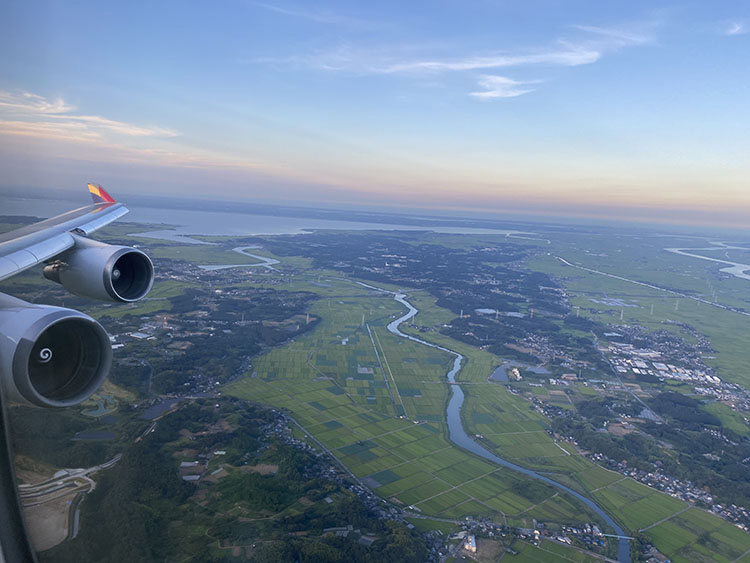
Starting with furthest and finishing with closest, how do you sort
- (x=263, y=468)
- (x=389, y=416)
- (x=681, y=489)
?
(x=389, y=416) → (x=681, y=489) → (x=263, y=468)

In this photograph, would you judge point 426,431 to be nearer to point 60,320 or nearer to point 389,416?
point 389,416

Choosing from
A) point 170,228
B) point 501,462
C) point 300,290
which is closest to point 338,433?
point 501,462

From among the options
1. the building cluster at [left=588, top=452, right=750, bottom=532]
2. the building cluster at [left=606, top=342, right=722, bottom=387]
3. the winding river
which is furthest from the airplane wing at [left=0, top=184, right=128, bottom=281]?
the building cluster at [left=606, top=342, right=722, bottom=387]

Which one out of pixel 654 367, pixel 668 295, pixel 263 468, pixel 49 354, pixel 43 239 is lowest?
pixel 654 367

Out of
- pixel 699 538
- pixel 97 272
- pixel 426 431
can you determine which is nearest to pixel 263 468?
pixel 426 431

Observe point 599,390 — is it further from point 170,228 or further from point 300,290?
point 170,228

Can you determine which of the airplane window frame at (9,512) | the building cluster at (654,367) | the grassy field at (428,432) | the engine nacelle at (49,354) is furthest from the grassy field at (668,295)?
the airplane window frame at (9,512)

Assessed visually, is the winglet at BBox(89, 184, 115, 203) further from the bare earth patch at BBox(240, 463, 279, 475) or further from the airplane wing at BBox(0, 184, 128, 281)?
the bare earth patch at BBox(240, 463, 279, 475)
